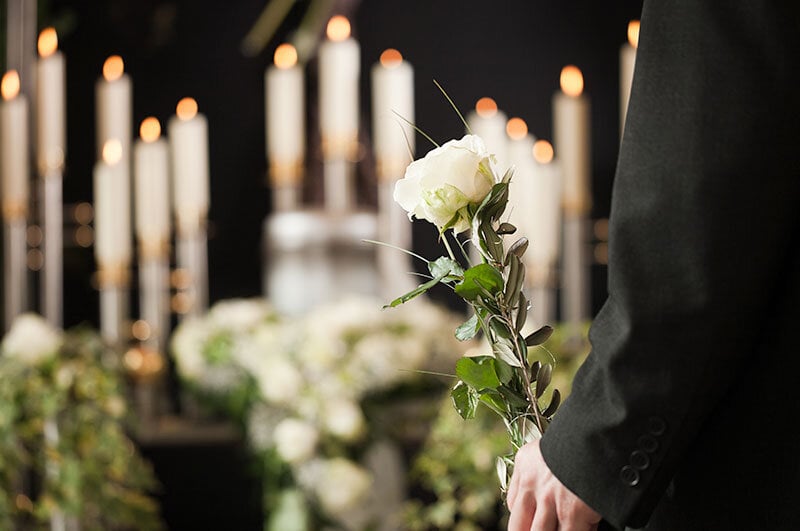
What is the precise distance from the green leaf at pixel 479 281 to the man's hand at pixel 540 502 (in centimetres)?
9

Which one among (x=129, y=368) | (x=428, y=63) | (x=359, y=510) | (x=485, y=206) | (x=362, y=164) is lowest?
(x=359, y=510)

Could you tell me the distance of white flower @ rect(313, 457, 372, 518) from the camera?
56.9 inches

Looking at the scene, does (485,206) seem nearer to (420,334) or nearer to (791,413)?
(791,413)

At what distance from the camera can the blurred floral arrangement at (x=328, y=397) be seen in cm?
149

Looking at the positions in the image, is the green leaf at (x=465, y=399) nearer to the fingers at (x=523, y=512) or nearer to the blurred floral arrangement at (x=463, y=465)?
the fingers at (x=523, y=512)

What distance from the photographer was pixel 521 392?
0.70 meters

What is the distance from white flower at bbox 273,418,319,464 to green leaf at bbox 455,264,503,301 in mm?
829

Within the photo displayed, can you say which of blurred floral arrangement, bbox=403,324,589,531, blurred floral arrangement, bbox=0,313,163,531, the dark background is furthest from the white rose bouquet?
the dark background

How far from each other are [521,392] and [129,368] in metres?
1.28

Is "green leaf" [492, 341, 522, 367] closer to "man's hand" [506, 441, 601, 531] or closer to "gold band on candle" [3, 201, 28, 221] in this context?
"man's hand" [506, 441, 601, 531]

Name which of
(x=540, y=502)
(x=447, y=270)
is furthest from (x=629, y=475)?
(x=447, y=270)

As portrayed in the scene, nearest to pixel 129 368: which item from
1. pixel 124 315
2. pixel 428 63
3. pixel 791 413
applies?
pixel 124 315

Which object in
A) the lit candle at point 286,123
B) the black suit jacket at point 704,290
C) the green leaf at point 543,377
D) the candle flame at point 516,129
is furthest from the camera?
the candle flame at point 516,129

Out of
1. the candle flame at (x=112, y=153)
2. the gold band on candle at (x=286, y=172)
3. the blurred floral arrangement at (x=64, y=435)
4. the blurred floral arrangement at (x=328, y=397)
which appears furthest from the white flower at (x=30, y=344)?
the gold band on candle at (x=286, y=172)
